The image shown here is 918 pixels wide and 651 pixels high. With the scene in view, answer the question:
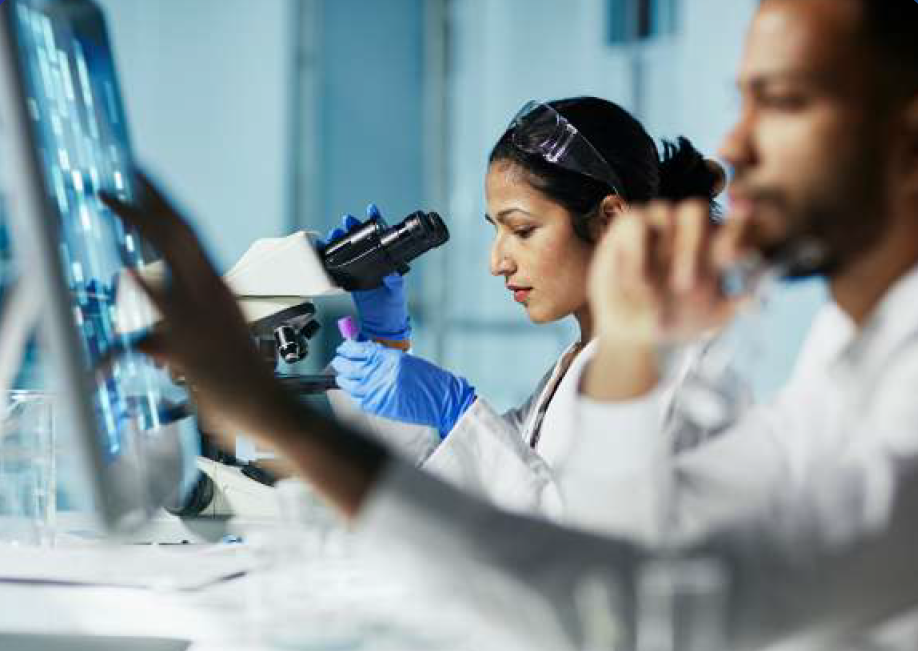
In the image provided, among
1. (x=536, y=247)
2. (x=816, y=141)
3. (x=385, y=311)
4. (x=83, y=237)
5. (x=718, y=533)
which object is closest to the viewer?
(x=718, y=533)

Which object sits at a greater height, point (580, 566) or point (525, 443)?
point (580, 566)

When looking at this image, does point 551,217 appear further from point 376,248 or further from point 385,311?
point 385,311

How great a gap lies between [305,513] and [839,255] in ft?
2.75

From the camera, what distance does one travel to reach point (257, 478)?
1.99m

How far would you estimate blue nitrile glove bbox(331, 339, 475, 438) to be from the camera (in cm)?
226

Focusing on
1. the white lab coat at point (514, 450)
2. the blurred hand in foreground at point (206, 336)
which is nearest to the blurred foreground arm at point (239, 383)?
the blurred hand in foreground at point (206, 336)

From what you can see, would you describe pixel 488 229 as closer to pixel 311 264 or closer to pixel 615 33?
pixel 615 33

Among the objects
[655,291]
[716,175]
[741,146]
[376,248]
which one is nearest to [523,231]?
[376,248]

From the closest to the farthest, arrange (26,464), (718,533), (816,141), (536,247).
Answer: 1. (718,533)
2. (816,141)
3. (26,464)
4. (536,247)

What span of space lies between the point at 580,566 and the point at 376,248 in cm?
139

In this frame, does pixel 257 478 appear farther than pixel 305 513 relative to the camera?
Yes

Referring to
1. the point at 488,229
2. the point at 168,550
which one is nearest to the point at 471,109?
the point at 488,229

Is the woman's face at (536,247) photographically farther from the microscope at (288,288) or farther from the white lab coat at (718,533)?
the white lab coat at (718,533)

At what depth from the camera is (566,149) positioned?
2.11 meters
